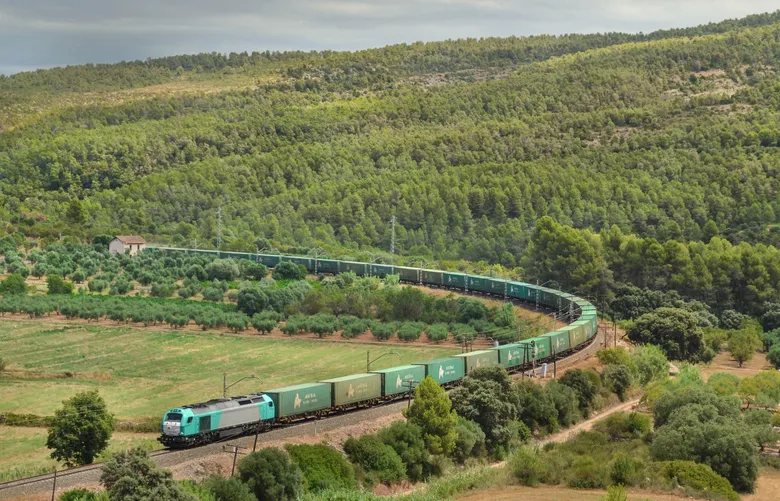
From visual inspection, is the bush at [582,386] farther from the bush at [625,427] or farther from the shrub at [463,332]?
the shrub at [463,332]

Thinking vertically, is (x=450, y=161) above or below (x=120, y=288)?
above

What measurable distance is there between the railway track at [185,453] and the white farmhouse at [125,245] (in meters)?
→ 70.2

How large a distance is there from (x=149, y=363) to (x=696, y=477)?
116 ft

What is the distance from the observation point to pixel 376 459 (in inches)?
1651

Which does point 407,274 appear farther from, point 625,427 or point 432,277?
point 625,427

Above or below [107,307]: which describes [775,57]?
above

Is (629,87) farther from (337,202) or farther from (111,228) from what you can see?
(111,228)

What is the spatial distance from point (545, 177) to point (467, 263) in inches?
840

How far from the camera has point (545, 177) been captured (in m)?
128

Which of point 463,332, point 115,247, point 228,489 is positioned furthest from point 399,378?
point 115,247

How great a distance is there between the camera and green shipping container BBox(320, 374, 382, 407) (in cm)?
4631

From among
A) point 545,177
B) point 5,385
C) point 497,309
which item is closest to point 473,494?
point 5,385

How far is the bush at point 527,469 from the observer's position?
43500 millimetres

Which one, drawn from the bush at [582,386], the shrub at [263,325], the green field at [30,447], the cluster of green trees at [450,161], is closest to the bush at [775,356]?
the cluster of green trees at [450,161]
